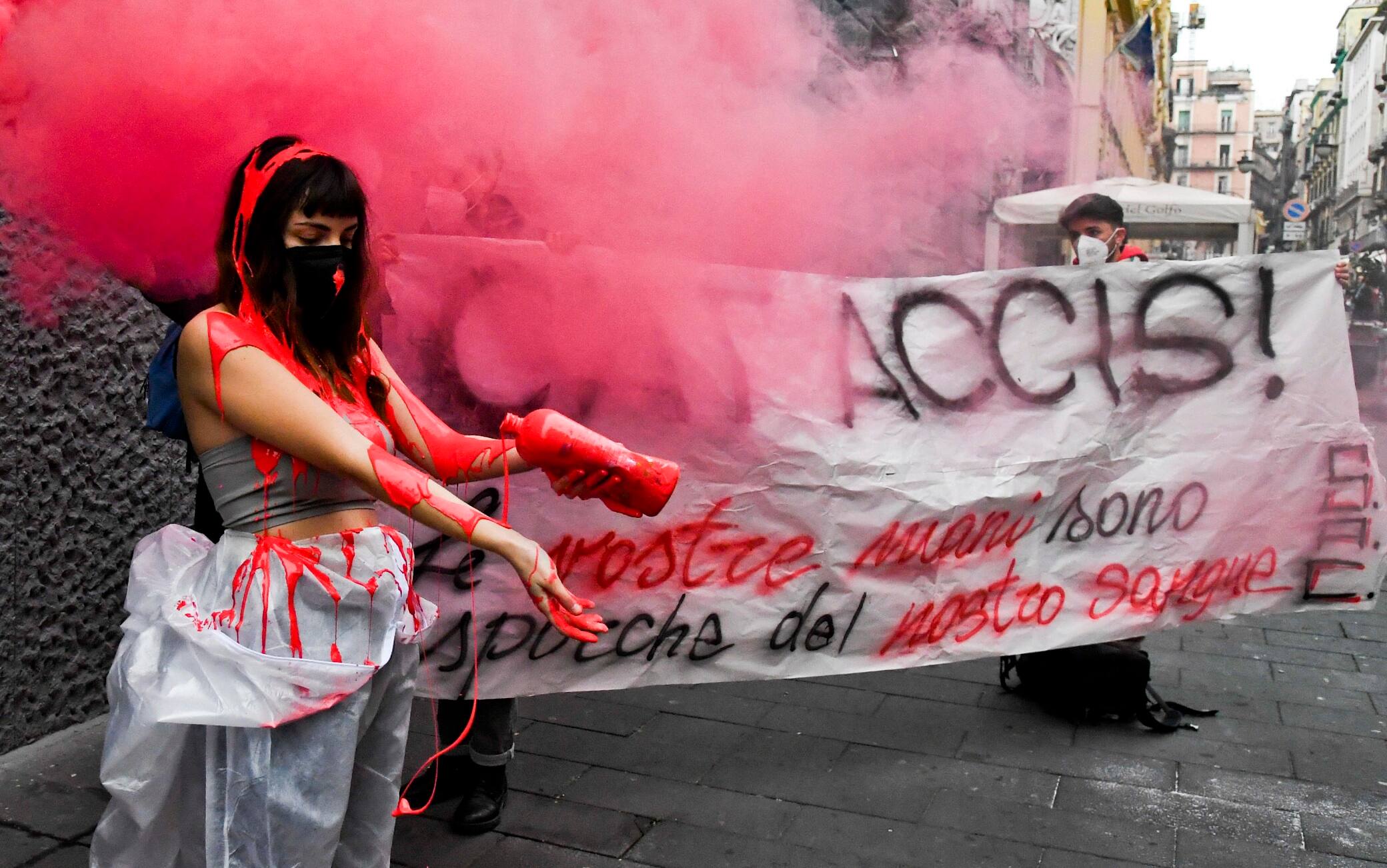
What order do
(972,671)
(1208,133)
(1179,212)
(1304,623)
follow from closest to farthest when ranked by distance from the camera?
(972,671)
(1304,623)
(1179,212)
(1208,133)

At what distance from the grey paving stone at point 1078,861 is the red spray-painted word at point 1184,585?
744 mm

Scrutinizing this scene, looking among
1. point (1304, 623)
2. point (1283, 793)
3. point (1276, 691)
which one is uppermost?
point (1283, 793)

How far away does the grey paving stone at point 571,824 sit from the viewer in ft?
9.90

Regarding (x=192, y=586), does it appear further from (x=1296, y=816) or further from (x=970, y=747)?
(x=1296, y=816)

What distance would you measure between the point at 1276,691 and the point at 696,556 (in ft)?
8.11

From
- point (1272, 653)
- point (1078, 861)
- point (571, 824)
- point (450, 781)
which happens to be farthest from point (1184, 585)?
point (450, 781)

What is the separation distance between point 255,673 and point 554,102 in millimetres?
1519

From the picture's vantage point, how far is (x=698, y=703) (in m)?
4.10

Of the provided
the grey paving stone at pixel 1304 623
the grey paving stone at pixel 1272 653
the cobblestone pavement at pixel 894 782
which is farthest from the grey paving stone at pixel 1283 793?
the grey paving stone at pixel 1304 623

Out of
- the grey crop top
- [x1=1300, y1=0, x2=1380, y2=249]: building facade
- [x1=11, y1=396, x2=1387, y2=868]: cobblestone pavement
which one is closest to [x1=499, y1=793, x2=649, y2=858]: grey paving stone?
[x1=11, y1=396, x2=1387, y2=868]: cobblestone pavement

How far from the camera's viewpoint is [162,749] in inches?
75.8

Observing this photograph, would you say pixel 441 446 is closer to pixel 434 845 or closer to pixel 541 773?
pixel 434 845

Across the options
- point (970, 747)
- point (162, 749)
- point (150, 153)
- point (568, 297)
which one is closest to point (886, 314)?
point (568, 297)

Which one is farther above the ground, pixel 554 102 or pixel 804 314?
pixel 554 102
